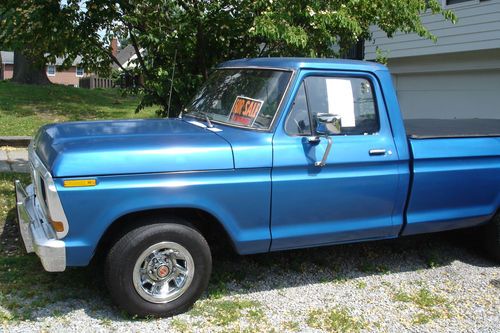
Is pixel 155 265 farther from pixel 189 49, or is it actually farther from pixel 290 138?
pixel 189 49

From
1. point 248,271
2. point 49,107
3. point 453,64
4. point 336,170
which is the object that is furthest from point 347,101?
point 49,107

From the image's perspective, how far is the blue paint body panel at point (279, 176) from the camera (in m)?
3.60

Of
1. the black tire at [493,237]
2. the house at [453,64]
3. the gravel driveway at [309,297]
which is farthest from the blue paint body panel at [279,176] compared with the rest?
the house at [453,64]

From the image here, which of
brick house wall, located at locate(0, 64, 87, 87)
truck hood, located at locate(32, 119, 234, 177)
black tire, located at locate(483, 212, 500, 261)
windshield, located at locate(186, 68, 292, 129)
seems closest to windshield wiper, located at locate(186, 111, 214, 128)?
windshield, located at locate(186, 68, 292, 129)

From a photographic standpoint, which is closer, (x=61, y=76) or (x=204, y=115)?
(x=204, y=115)

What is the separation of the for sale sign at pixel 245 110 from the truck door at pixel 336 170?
260mm

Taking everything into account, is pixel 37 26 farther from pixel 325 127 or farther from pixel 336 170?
pixel 336 170

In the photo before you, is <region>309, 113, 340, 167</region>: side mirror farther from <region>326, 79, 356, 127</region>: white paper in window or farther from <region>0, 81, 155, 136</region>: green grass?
<region>0, 81, 155, 136</region>: green grass

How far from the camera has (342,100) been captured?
4.38 m

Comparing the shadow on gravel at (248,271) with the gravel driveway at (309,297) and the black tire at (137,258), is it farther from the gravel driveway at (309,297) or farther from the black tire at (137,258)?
the black tire at (137,258)

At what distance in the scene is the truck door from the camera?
13.4 feet

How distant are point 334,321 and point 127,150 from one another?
6.27ft

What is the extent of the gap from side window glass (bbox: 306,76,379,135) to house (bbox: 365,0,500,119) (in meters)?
7.40

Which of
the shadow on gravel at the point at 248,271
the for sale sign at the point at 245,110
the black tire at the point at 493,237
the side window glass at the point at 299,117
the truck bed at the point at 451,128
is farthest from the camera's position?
the black tire at the point at 493,237
